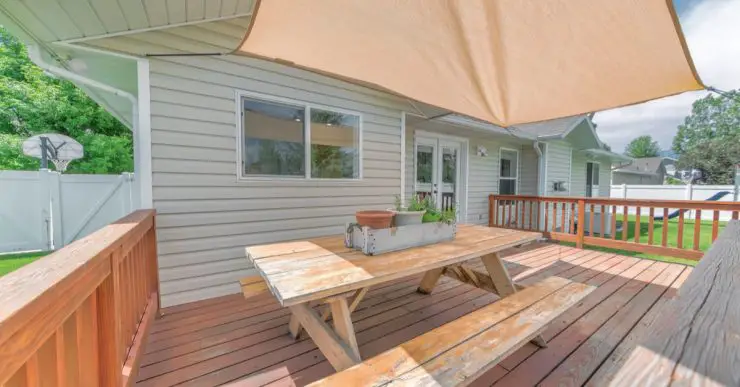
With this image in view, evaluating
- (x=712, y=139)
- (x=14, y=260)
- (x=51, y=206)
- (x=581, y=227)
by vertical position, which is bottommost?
(x=14, y=260)

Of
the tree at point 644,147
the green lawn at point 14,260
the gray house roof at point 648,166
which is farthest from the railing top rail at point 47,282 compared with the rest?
the tree at point 644,147

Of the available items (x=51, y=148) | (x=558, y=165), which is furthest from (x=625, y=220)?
(x=51, y=148)

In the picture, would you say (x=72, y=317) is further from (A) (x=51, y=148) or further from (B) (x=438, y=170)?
(A) (x=51, y=148)

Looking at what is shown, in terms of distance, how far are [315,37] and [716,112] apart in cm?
4530

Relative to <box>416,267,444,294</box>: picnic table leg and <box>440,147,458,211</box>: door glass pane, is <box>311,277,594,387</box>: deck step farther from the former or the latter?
<box>440,147,458,211</box>: door glass pane

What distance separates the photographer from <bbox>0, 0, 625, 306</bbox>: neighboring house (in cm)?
246

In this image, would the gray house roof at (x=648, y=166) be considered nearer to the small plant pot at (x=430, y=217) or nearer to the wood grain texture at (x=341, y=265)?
the small plant pot at (x=430, y=217)

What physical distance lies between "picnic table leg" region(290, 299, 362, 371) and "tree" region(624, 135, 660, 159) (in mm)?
62514

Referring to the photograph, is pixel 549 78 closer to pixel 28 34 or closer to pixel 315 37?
pixel 315 37

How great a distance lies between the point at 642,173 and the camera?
23.7 metres

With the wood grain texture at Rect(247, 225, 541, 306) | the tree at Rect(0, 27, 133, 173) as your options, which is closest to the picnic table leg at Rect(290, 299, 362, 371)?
the wood grain texture at Rect(247, 225, 541, 306)

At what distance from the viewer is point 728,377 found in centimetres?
53

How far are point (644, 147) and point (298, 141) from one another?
6377 cm

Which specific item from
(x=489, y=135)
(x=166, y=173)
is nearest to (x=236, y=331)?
(x=166, y=173)
